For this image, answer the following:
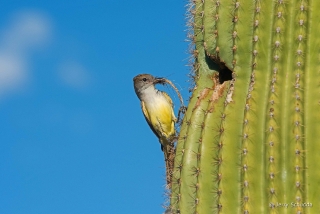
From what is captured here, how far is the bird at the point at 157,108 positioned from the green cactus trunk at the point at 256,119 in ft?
4.92

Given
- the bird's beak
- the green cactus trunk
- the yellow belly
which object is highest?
the bird's beak

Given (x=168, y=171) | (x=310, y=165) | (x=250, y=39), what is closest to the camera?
(x=310, y=165)

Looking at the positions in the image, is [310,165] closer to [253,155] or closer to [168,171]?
[253,155]

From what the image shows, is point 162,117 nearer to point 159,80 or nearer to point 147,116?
point 147,116

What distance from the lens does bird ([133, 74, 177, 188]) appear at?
6.92m

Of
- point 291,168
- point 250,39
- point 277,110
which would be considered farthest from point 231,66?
point 291,168

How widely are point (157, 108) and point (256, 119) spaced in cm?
223

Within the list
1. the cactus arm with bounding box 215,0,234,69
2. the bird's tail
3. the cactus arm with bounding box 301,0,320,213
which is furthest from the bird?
the cactus arm with bounding box 301,0,320,213

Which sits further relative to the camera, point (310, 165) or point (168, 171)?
point (168, 171)

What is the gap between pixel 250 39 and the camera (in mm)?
5125

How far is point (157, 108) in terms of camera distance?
275 inches

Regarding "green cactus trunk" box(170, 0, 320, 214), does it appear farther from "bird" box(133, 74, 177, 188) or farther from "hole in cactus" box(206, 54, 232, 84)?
"bird" box(133, 74, 177, 188)

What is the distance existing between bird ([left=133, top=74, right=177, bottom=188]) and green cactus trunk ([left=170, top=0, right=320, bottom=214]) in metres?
1.50

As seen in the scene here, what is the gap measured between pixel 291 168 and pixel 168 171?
140cm
